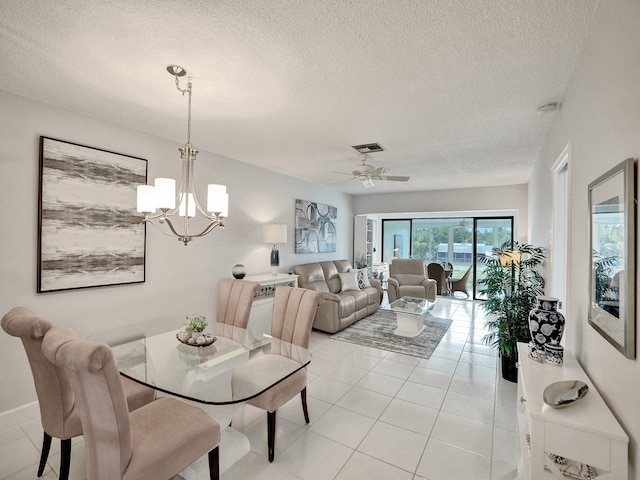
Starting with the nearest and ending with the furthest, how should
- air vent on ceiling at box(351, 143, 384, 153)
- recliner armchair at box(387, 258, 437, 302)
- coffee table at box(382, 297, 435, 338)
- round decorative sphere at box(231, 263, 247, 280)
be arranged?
air vent on ceiling at box(351, 143, 384, 153) → round decorative sphere at box(231, 263, 247, 280) → coffee table at box(382, 297, 435, 338) → recliner armchair at box(387, 258, 437, 302)

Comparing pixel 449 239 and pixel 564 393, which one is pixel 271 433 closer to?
pixel 564 393

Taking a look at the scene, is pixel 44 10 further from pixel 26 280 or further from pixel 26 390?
pixel 26 390

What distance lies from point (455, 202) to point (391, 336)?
341 centimetres

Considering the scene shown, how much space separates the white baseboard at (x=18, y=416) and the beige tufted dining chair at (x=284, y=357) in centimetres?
185

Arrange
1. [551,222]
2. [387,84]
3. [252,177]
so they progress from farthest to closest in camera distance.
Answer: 1. [252,177]
2. [551,222]
3. [387,84]

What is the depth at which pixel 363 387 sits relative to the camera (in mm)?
3006

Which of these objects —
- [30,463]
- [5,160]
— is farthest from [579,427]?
[5,160]

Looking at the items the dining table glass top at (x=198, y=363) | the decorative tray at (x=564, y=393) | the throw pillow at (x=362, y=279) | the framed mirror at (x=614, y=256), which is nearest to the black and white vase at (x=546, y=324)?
the framed mirror at (x=614, y=256)

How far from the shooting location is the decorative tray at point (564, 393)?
4.10 ft

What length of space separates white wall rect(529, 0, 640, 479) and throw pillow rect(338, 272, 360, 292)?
3.90 metres

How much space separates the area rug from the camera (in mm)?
4070

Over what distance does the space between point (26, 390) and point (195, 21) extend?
3.03 meters

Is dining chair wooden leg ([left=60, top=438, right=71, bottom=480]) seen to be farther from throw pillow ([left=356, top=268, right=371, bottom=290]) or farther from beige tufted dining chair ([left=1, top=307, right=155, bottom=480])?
throw pillow ([left=356, top=268, right=371, bottom=290])

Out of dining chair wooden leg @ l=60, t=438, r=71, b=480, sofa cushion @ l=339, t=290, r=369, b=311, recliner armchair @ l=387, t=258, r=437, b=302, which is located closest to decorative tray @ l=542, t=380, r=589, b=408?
dining chair wooden leg @ l=60, t=438, r=71, b=480
